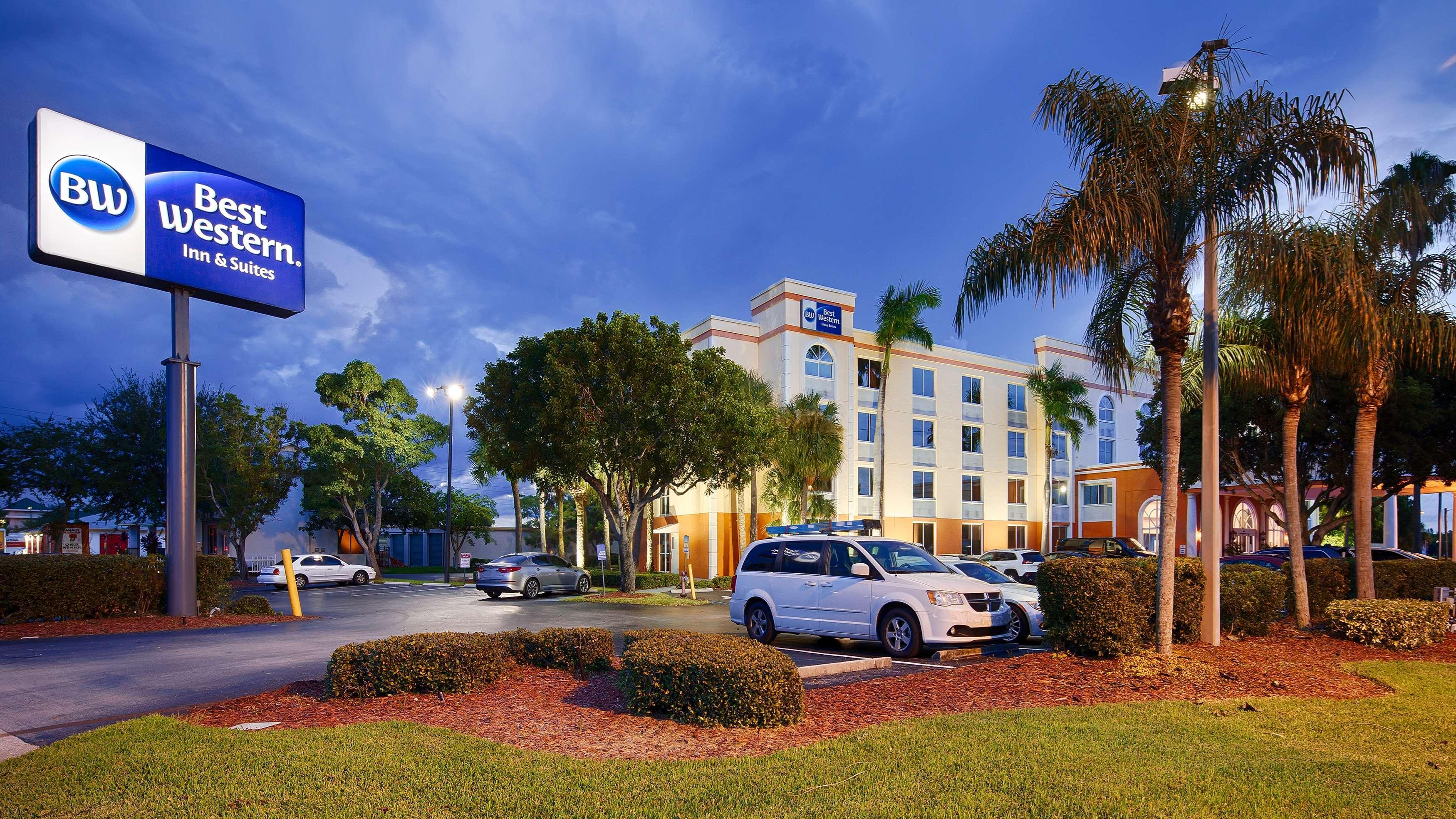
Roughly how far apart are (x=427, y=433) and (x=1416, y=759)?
139ft

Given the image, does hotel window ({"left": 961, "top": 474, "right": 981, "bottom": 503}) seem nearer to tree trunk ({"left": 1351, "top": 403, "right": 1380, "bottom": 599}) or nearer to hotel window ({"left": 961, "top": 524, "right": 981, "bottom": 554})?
hotel window ({"left": 961, "top": 524, "right": 981, "bottom": 554})

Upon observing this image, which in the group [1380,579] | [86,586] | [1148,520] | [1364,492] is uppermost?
[1364,492]

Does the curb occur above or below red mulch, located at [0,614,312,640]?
above

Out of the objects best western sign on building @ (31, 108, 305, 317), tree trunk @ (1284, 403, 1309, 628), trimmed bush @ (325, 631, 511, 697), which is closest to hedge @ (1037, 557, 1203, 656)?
tree trunk @ (1284, 403, 1309, 628)

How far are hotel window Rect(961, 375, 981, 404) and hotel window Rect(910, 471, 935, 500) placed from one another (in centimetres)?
480

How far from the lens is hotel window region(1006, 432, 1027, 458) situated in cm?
4550

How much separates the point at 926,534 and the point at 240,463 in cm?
3141

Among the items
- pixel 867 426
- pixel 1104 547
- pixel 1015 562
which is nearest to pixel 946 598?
pixel 1015 562

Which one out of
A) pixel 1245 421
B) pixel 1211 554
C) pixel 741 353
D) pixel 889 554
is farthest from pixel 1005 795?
pixel 741 353

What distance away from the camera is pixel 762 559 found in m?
13.3

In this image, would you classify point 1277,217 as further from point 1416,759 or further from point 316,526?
point 316,526

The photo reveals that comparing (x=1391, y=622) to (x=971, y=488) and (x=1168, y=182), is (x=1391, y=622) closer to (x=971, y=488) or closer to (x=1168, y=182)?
(x=1168, y=182)

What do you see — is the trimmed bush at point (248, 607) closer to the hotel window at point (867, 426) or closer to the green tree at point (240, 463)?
the green tree at point (240, 463)

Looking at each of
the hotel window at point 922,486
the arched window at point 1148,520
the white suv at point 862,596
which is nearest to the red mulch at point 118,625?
the white suv at point 862,596
